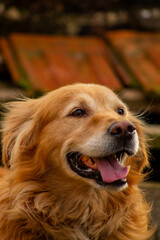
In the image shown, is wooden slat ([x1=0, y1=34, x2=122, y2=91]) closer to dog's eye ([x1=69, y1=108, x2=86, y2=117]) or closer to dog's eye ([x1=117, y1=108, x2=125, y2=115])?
dog's eye ([x1=117, y1=108, x2=125, y2=115])

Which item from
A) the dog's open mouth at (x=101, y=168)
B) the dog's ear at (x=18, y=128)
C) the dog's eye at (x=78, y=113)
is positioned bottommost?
the dog's open mouth at (x=101, y=168)

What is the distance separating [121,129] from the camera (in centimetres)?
329

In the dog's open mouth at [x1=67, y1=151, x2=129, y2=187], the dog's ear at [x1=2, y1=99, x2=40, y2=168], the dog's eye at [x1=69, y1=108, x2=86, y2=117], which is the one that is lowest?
the dog's open mouth at [x1=67, y1=151, x2=129, y2=187]

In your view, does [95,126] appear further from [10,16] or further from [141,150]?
[10,16]

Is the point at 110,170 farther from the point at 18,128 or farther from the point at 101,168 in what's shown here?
the point at 18,128

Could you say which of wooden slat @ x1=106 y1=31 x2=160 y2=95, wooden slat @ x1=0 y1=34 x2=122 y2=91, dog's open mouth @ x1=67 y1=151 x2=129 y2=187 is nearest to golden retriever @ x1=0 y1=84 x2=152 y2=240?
dog's open mouth @ x1=67 y1=151 x2=129 y2=187

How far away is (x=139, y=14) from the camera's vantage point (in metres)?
6.76

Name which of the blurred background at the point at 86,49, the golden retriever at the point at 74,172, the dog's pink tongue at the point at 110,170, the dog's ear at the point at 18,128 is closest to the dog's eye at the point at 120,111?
the golden retriever at the point at 74,172

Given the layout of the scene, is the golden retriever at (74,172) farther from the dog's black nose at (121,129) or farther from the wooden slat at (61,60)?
the wooden slat at (61,60)

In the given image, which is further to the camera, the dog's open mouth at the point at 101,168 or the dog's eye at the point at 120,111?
the dog's eye at the point at 120,111

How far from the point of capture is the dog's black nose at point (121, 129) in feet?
10.7

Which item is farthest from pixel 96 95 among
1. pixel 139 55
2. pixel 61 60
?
pixel 139 55

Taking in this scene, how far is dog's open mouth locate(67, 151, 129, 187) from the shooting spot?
3.37 meters

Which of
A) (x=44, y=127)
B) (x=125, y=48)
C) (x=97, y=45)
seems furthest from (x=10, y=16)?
(x=44, y=127)
